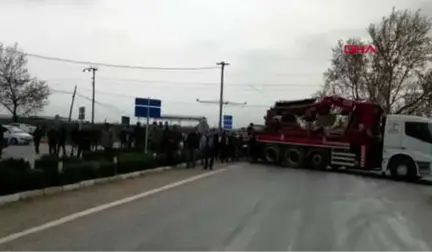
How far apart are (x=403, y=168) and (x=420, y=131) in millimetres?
1816

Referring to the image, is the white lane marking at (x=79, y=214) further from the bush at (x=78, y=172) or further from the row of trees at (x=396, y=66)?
the row of trees at (x=396, y=66)

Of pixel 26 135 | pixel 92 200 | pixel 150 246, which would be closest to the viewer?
pixel 150 246

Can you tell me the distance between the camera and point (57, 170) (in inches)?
601

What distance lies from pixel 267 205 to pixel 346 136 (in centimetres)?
1668

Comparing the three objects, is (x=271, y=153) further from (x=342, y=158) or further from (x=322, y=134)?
(x=342, y=158)

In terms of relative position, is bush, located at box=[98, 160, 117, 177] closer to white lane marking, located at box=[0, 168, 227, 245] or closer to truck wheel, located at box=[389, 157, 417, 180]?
white lane marking, located at box=[0, 168, 227, 245]

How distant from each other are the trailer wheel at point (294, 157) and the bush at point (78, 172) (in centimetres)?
1547

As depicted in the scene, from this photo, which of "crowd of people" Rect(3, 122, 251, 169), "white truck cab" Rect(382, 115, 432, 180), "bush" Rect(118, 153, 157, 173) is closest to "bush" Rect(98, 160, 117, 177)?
"bush" Rect(118, 153, 157, 173)

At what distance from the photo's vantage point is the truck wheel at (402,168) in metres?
26.2

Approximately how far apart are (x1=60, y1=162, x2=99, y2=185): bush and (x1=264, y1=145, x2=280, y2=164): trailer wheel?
16039mm

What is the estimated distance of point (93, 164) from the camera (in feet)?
58.3

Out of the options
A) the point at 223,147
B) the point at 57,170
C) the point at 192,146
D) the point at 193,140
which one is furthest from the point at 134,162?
the point at 223,147

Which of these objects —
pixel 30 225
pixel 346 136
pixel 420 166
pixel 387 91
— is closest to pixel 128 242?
pixel 30 225

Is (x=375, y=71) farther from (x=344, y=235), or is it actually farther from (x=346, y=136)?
(x=344, y=235)
